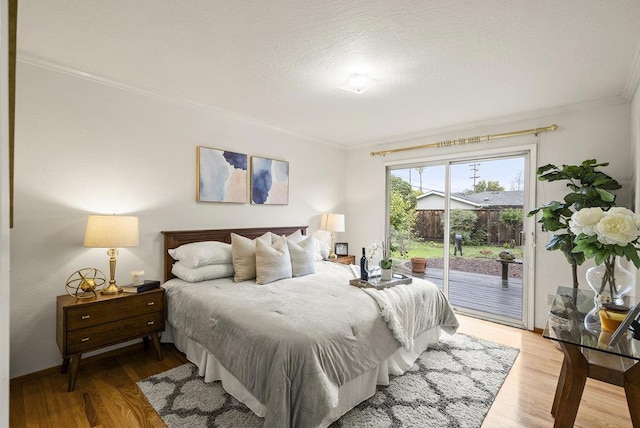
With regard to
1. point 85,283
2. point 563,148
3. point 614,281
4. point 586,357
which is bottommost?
point 586,357

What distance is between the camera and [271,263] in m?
2.95

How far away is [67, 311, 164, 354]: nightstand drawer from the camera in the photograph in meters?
2.25

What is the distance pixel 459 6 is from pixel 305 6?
899mm

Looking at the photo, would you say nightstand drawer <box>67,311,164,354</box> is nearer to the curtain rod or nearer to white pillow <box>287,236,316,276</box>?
white pillow <box>287,236,316,276</box>

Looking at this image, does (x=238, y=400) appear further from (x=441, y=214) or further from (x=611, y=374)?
(x=441, y=214)

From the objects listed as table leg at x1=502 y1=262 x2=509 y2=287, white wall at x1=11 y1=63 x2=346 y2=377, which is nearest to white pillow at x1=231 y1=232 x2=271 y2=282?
white wall at x1=11 y1=63 x2=346 y2=377

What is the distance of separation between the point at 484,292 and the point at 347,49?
354 centimetres

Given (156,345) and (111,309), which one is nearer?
(111,309)

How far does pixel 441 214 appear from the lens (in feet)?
14.3

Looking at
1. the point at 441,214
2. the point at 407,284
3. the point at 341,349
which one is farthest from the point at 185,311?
the point at 441,214

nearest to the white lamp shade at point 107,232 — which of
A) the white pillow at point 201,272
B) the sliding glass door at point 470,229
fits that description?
the white pillow at point 201,272

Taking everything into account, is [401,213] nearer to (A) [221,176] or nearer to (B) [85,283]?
(A) [221,176]

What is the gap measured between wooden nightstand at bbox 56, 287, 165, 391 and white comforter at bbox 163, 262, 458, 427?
0.17 m

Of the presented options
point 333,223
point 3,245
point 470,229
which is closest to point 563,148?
point 470,229
